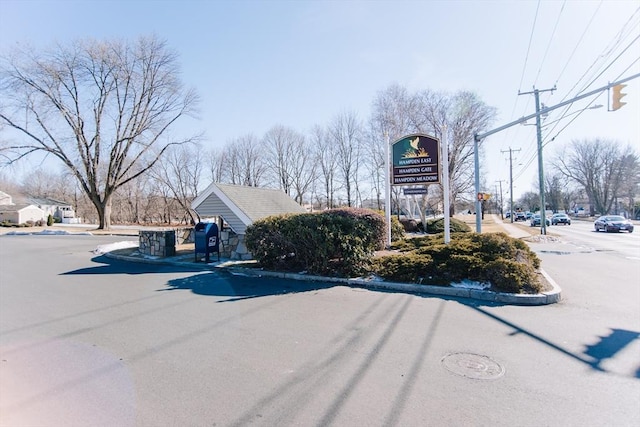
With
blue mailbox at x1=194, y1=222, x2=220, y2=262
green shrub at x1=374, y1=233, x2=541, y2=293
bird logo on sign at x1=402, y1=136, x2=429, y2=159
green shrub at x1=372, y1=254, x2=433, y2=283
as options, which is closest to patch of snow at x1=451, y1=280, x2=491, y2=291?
green shrub at x1=374, y1=233, x2=541, y2=293

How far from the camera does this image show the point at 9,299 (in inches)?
283

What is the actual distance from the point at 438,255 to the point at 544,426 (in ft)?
18.2

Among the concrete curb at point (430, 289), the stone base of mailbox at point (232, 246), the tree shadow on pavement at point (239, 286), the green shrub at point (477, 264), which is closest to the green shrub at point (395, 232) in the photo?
the green shrub at point (477, 264)

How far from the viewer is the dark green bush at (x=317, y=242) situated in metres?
8.62

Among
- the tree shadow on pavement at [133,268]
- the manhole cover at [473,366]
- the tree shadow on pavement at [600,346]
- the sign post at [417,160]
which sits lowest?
the tree shadow on pavement at [600,346]

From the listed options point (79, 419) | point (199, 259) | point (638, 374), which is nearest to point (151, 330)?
point (79, 419)

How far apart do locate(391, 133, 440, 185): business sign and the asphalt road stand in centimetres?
577

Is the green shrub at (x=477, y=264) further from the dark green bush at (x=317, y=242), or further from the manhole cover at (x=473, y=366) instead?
the manhole cover at (x=473, y=366)

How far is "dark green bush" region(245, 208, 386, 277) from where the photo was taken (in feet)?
28.3

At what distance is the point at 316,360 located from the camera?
3.97 meters

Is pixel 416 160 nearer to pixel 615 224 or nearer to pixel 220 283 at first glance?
pixel 220 283

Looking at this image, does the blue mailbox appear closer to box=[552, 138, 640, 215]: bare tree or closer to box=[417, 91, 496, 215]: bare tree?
box=[417, 91, 496, 215]: bare tree

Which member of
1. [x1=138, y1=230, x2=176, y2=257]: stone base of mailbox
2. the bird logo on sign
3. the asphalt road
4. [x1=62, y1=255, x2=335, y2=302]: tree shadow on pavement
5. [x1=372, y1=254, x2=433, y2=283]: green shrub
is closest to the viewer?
the asphalt road

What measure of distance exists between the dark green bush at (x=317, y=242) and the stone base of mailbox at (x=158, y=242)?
17.1ft
